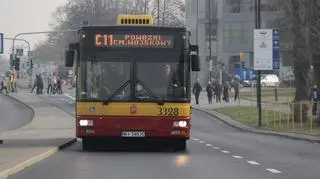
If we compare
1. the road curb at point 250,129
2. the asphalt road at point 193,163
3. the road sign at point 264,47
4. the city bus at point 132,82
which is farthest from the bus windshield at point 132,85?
the road sign at point 264,47

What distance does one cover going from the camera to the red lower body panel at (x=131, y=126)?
20078 millimetres

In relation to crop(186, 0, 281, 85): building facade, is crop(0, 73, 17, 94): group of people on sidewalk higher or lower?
lower

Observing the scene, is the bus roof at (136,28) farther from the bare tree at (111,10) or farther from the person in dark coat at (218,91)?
the bare tree at (111,10)

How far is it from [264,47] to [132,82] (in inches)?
672

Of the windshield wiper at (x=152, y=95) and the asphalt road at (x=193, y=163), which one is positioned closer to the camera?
the asphalt road at (x=193, y=163)

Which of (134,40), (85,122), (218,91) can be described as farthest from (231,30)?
(85,122)

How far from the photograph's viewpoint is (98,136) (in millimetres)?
20312

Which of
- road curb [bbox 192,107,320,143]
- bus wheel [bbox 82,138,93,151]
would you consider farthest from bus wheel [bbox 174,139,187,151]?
road curb [bbox 192,107,320,143]

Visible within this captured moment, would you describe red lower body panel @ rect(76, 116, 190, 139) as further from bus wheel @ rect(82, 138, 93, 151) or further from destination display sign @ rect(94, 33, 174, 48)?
destination display sign @ rect(94, 33, 174, 48)

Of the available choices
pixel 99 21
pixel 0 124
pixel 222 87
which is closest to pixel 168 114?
pixel 0 124

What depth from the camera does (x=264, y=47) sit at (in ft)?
118

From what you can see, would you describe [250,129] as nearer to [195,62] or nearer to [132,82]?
[195,62]

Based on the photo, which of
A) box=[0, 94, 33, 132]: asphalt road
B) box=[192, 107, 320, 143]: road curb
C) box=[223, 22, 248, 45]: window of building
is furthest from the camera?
box=[223, 22, 248, 45]: window of building

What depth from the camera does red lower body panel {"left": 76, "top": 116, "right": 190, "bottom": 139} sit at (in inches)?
790
